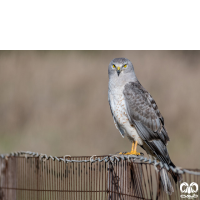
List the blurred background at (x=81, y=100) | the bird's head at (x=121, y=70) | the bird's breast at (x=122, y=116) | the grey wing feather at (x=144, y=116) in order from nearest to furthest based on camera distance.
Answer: the grey wing feather at (x=144, y=116), the bird's breast at (x=122, y=116), the bird's head at (x=121, y=70), the blurred background at (x=81, y=100)

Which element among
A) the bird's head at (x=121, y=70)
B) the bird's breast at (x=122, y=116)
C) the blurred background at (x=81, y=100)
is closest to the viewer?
the bird's breast at (x=122, y=116)

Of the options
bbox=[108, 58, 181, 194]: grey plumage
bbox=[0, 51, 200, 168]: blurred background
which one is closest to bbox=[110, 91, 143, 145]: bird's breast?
bbox=[108, 58, 181, 194]: grey plumage

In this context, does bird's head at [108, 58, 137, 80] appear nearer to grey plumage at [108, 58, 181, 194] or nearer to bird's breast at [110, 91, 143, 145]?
grey plumage at [108, 58, 181, 194]

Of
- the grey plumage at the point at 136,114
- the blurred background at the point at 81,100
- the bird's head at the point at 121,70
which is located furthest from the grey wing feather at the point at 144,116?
the blurred background at the point at 81,100

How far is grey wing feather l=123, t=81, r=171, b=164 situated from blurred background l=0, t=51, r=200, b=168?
4.36 m

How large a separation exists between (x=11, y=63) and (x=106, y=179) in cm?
1047

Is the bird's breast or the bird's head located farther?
the bird's head

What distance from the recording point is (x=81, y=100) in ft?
37.4

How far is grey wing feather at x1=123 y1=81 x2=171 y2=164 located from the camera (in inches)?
195

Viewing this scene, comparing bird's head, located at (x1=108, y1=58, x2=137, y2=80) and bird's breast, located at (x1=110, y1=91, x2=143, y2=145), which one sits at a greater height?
bird's head, located at (x1=108, y1=58, x2=137, y2=80)

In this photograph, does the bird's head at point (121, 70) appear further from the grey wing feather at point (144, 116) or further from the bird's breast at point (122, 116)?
the bird's breast at point (122, 116)

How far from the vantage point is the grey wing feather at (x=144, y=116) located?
4.95 metres

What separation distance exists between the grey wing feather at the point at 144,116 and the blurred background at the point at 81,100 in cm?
436

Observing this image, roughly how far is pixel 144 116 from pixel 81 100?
21.1 feet
